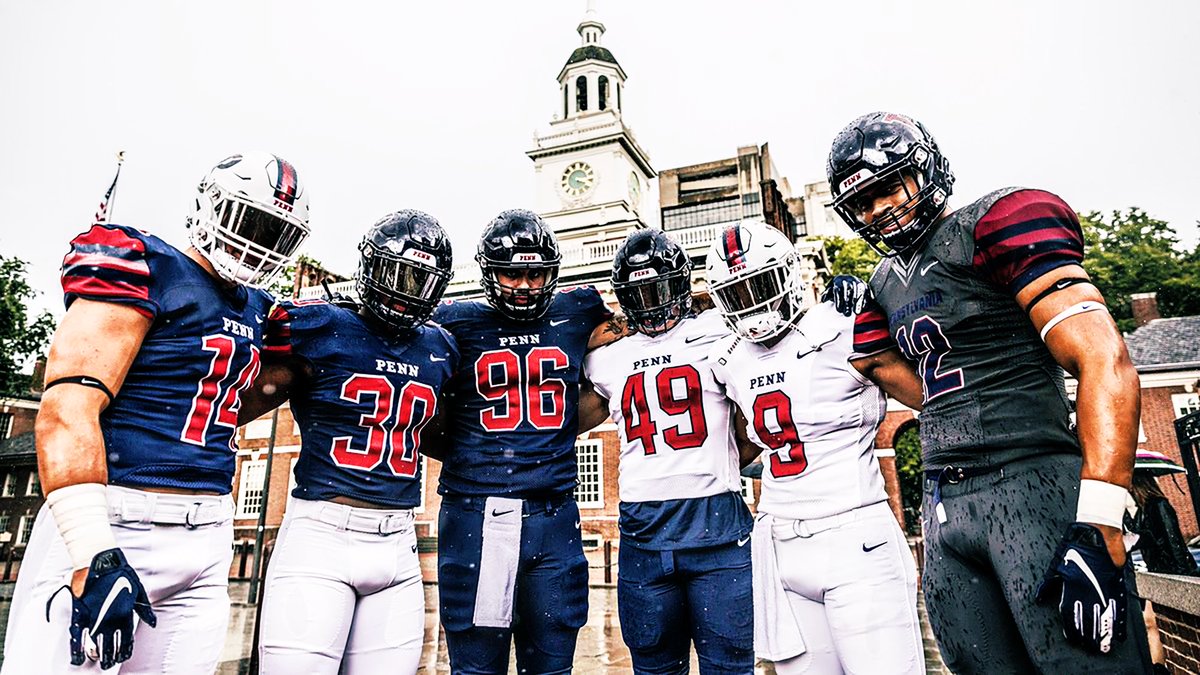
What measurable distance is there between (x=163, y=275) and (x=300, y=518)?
4.57 ft

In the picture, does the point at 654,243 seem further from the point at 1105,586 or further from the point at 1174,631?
the point at 1174,631

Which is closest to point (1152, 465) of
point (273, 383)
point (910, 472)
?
point (273, 383)

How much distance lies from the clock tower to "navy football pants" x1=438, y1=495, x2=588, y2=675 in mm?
35765

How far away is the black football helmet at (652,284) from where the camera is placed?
4625 millimetres

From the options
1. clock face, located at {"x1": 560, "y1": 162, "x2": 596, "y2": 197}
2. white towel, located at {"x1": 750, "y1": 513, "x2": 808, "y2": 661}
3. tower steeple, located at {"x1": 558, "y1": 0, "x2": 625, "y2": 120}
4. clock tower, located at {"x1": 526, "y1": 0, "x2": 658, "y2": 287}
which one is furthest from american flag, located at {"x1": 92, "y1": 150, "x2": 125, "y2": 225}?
tower steeple, located at {"x1": 558, "y1": 0, "x2": 625, "y2": 120}

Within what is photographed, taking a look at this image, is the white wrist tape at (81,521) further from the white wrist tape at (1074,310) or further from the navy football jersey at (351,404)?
the white wrist tape at (1074,310)

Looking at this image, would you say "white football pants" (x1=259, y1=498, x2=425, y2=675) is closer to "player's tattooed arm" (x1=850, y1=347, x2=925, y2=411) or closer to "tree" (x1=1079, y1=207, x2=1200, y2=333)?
"player's tattooed arm" (x1=850, y1=347, x2=925, y2=411)

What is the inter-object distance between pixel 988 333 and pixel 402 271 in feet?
9.88

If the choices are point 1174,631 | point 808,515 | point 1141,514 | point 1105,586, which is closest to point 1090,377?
point 1105,586

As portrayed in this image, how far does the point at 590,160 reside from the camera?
43812mm

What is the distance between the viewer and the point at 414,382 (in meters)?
4.11

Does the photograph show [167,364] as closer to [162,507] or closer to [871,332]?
[162,507]

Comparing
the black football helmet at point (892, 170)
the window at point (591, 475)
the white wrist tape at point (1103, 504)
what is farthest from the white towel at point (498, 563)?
the window at point (591, 475)

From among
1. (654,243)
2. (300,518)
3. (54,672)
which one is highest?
(654,243)
